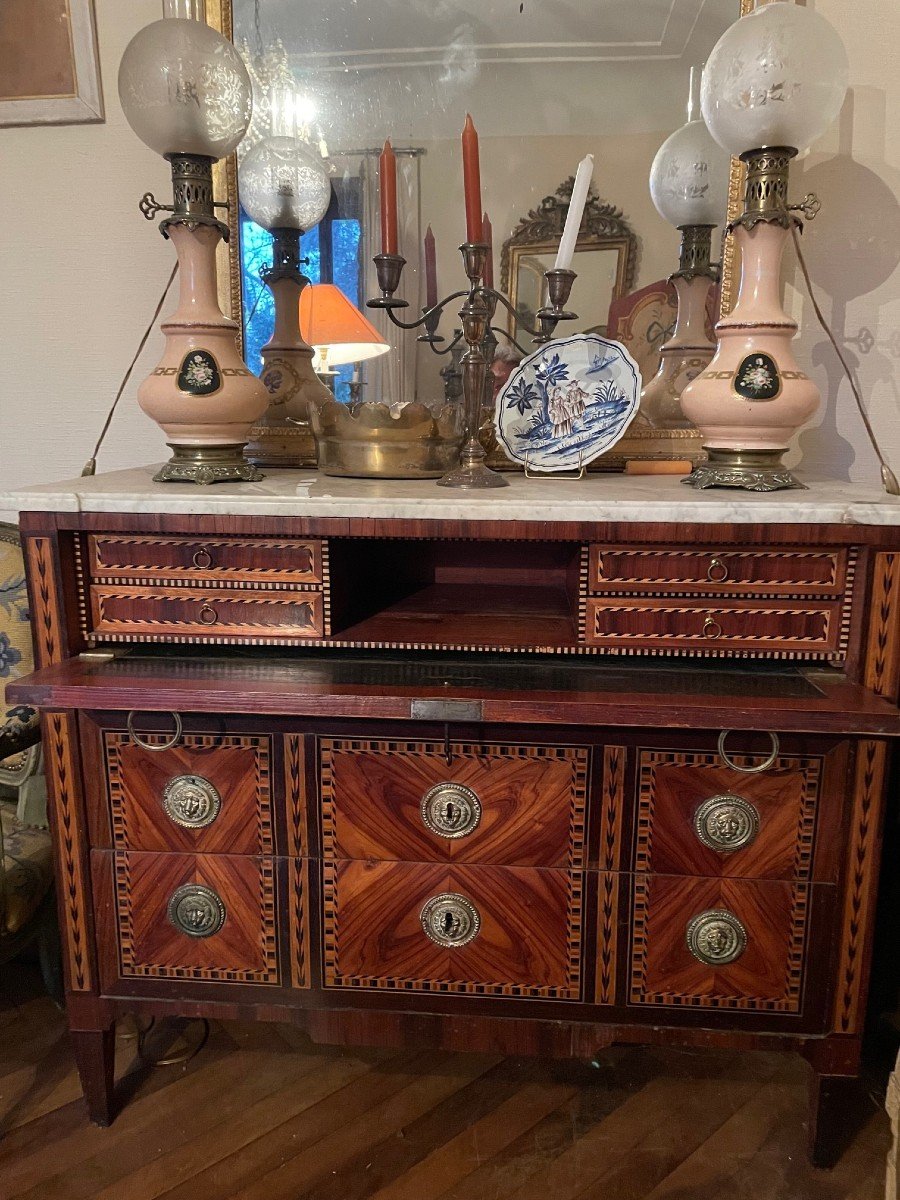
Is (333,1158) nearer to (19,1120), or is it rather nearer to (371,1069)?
(371,1069)

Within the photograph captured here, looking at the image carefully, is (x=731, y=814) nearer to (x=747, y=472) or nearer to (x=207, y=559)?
(x=747, y=472)

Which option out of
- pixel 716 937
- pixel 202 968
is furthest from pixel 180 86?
pixel 716 937

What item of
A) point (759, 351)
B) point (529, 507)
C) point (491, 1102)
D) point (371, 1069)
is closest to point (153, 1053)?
point (371, 1069)

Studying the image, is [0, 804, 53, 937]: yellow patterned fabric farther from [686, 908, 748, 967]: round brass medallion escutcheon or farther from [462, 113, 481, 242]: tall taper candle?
[462, 113, 481, 242]: tall taper candle

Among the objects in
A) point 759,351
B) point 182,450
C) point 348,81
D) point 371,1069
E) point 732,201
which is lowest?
point 371,1069

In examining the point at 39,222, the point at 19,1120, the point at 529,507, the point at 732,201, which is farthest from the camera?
the point at 39,222

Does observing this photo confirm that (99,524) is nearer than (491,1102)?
Yes

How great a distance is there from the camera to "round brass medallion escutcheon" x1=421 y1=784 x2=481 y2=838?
1.23 m

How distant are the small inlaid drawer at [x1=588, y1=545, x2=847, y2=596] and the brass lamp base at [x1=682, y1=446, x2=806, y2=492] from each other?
0.15 m

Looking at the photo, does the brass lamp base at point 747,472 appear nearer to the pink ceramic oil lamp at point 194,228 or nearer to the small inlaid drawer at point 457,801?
the small inlaid drawer at point 457,801

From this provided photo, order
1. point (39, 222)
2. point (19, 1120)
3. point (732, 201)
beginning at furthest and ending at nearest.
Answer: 1. point (39, 222)
2. point (732, 201)
3. point (19, 1120)

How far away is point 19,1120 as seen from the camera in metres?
1.43

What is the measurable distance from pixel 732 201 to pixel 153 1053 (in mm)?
1928

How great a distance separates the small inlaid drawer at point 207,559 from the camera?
1.22m
